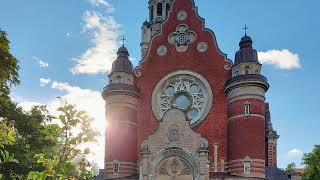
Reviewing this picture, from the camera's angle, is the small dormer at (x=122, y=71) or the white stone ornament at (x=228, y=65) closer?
the white stone ornament at (x=228, y=65)

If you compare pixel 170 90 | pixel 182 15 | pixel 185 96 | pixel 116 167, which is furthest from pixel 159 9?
pixel 116 167

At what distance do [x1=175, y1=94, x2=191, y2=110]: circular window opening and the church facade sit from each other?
10 centimetres

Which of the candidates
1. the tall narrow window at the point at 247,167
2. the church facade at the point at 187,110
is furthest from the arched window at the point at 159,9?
the tall narrow window at the point at 247,167

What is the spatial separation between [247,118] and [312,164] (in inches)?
508

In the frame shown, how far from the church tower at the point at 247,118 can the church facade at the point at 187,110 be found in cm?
8

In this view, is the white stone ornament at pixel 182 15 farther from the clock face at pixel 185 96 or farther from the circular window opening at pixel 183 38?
the clock face at pixel 185 96

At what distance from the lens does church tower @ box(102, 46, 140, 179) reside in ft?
149

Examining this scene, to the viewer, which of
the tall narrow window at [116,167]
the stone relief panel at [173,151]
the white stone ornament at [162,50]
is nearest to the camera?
the stone relief panel at [173,151]

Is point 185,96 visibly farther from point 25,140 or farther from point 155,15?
point 155,15

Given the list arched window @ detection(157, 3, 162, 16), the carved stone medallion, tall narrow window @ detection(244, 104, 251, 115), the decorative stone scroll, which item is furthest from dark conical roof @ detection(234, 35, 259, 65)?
arched window @ detection(157, 3, 162, 16)

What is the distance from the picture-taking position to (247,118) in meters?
42.2

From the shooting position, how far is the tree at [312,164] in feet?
163

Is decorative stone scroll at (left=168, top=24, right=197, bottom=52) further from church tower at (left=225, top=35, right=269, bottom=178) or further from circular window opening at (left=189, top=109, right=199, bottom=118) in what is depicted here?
circular window opening at (left=189, top=109, right=199, bottom=118)

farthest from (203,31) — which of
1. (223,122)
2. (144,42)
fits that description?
(144,42)
